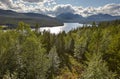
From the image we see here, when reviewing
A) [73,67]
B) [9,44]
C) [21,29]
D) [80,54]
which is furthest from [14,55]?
[80,54]

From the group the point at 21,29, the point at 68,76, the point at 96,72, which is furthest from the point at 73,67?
the point at 96,72

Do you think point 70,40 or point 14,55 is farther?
point 70,40

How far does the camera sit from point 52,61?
84.8m

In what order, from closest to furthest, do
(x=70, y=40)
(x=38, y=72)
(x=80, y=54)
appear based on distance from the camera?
(x=38, y=72) < (x=80, y=54) < (x=70, y=40)

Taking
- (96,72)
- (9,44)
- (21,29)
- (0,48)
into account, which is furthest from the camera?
(21,29)

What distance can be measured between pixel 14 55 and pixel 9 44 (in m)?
4.96

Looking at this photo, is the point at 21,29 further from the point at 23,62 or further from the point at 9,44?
the point at 23,62

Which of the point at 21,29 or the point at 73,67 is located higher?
the point at 21,29

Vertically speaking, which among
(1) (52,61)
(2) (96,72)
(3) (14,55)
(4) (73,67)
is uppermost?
(2) (96,72)

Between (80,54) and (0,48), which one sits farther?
(80,54)

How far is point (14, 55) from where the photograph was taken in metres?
72.5

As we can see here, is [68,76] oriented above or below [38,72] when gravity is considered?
below

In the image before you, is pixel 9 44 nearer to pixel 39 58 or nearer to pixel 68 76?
pixel 39 58

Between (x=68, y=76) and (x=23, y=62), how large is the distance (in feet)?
88.1
